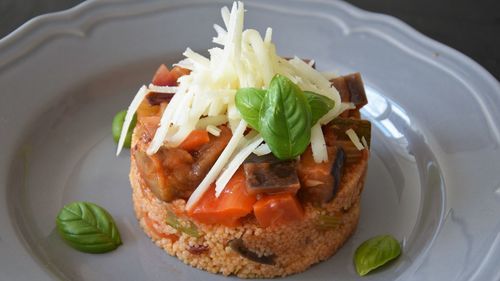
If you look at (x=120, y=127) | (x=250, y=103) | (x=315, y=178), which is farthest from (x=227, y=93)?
(x=120, y=127)

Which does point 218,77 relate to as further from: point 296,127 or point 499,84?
point 499,84

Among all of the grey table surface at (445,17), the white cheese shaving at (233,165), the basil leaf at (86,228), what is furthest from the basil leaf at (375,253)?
the grey table surface at (445,17)

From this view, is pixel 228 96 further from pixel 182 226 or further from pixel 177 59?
pixel 177 59

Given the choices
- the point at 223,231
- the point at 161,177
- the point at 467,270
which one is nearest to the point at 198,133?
the point at 161,177

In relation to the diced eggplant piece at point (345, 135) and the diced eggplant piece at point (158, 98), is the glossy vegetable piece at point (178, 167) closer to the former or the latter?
the diced eggplant piece at point (158, 98)

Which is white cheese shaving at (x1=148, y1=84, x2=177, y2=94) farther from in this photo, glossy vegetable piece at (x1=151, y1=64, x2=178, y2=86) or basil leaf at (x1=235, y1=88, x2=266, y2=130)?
basil leaf at (x1=235, y1=88, x2=266, y2=130)
